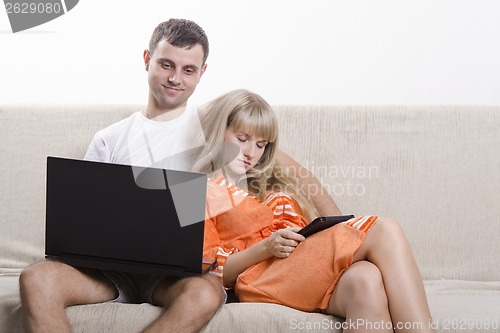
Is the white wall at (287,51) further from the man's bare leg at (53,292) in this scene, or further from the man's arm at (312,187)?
the man's bare leg at (53,292)

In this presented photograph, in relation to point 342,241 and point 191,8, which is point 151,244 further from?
point 191,8

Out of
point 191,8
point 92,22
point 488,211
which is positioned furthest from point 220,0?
point 488,211

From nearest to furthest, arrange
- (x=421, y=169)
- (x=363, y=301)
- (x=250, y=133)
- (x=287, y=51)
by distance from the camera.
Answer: (x=363, y=301) → (x=250, y=133) → (x=421, y=169) → (x=287, y=51)

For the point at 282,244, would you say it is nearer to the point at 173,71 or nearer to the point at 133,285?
the point at 133,285

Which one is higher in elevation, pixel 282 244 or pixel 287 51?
pixel 287 51

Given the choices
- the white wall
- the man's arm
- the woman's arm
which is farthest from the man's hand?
the white wall

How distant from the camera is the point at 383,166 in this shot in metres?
2.21

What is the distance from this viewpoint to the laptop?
5.15 ft

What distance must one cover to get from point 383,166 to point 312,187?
0.87 ft

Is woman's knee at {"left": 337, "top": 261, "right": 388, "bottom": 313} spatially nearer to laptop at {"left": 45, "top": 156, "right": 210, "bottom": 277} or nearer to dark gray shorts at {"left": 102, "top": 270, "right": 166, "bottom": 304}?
laptop at {"left": 45, "top": 156, "right": 210, "bottom": 277}

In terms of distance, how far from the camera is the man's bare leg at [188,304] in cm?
155

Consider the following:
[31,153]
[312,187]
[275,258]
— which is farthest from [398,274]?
[31,153]

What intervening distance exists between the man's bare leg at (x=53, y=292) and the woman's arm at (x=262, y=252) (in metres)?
0.31

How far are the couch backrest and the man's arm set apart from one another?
0.11 m
